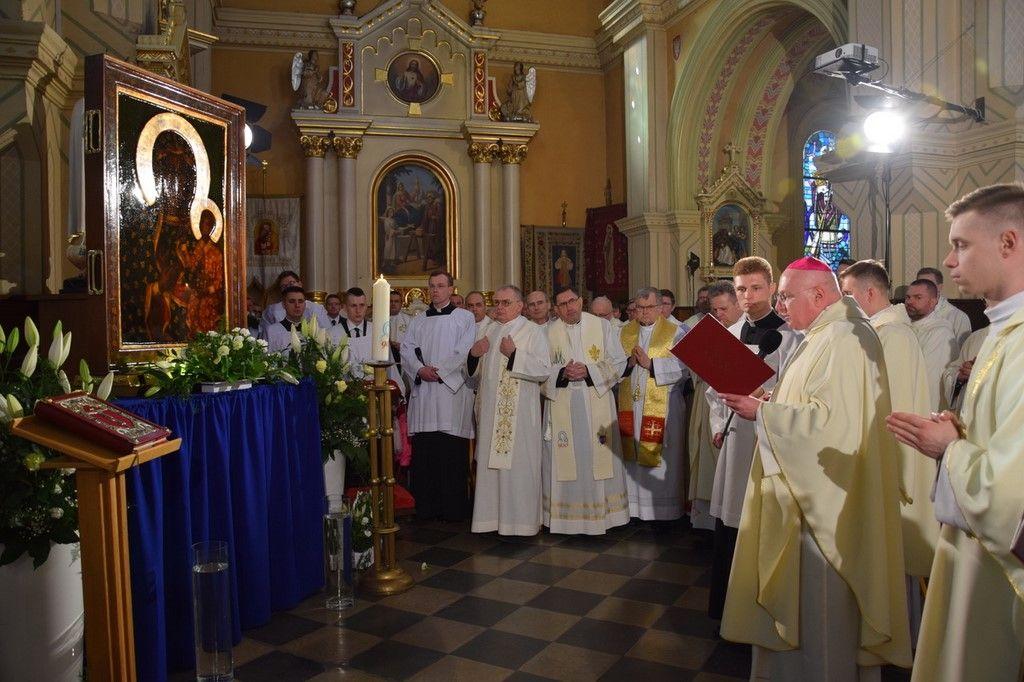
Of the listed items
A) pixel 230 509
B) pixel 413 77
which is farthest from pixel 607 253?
pixel 230 509

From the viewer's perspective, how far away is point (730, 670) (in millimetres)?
3516

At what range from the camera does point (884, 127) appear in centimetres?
650

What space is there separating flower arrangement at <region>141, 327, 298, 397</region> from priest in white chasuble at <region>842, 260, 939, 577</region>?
3.01m

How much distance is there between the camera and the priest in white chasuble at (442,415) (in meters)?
6.38

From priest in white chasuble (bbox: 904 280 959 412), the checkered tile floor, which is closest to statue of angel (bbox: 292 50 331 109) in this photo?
the checkered tile floor

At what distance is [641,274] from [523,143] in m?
3.08

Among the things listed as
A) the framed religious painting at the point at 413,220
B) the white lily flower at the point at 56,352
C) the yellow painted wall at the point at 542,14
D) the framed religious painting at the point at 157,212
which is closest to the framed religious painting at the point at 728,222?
the framed religious painting at the point at 413,220

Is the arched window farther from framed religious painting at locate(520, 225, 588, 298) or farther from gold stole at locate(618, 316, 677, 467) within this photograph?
gold stole at locate(618, 316, 677, 467)

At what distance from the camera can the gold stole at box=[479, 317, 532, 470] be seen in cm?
592

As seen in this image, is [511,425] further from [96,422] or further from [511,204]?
[511,204]

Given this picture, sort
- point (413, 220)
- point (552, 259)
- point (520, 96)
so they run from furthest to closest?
1. point (552, 259)
2. point (520, 96)
3. point (413, 220)

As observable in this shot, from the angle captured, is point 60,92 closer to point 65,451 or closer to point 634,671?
point 65,451

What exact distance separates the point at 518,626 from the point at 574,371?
2305 millimetres

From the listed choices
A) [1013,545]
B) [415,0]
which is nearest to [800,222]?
[415,0]
